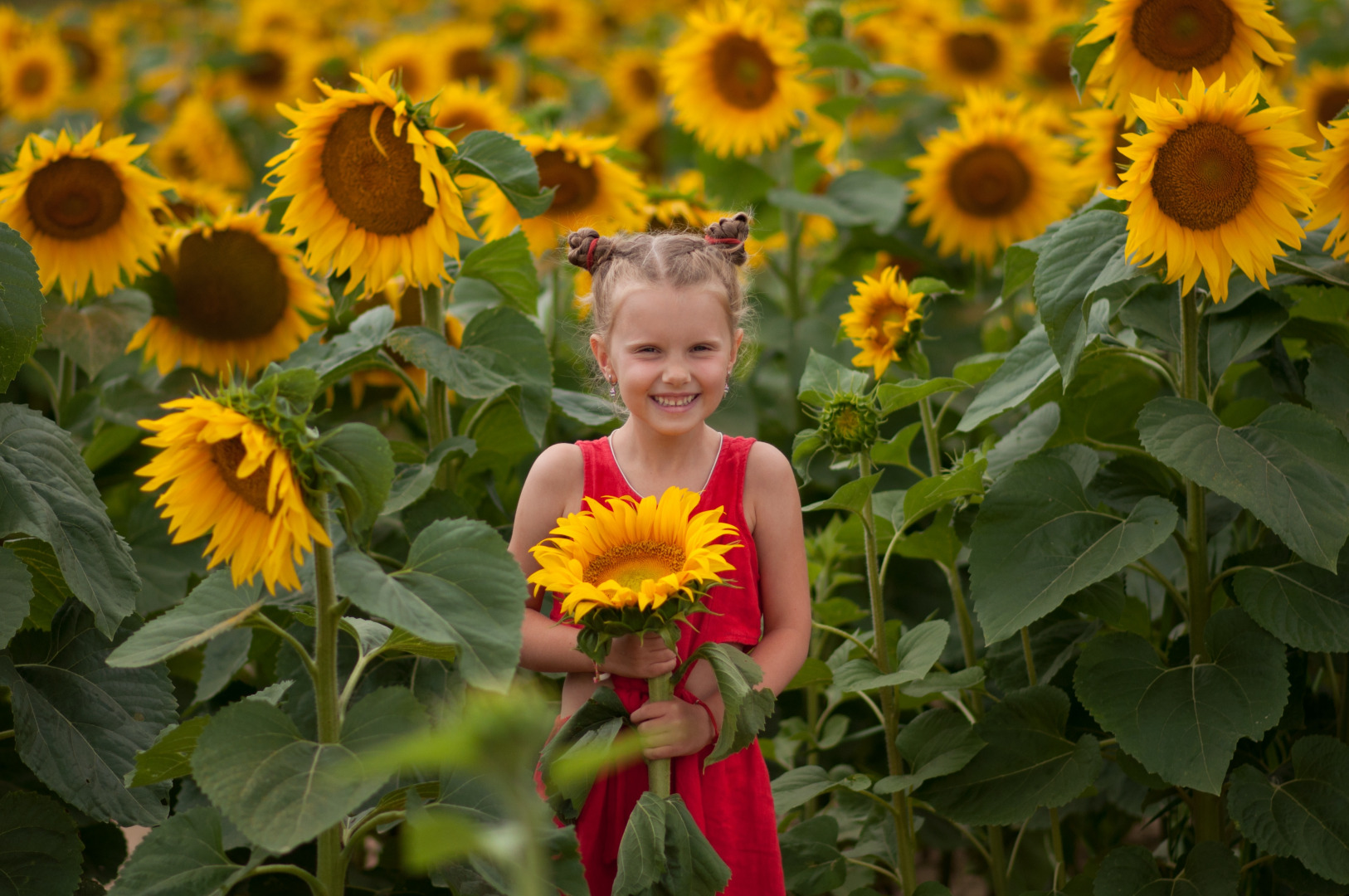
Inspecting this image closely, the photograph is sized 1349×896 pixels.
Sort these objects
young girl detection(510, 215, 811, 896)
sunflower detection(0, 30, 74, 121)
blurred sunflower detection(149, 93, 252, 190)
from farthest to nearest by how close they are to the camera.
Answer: blurred sunflower detection(149, 93, 252, 190), sunflower detection(0, 30, 74, 121), young girl detection(510, 215, 811, 896)

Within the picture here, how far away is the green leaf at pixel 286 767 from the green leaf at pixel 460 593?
11 centimetres

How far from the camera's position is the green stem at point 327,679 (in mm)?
1126

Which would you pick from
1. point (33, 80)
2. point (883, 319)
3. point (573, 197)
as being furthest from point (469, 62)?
point (883, 319)

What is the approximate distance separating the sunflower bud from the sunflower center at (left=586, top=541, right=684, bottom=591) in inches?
14.7

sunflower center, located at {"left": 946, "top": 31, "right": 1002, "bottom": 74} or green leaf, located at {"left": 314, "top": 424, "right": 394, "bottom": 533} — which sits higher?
sunflower center, located at {"left": 946, "top": 31, "right": 1002, "bottom": 74}

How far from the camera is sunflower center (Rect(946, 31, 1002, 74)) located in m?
3.75

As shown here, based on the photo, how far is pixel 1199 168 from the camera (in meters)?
1.41

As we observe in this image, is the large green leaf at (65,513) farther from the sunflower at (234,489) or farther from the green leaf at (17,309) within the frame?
the sunflower at (234,489)

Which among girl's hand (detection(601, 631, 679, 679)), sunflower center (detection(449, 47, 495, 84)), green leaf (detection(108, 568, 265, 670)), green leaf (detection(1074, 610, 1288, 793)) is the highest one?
sunflower center (detection(449, 47, 495, 84))

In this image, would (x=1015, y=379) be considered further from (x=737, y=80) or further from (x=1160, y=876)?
(x=737, y=80)

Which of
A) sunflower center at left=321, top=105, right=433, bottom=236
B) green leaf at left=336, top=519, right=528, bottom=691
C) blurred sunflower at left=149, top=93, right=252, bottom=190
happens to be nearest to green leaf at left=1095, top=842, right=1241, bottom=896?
green leaf at left=336, top=519, right=528, bottom=691

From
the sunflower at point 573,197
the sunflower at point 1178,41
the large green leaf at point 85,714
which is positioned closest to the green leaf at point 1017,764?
the sunflower at point 1178,41

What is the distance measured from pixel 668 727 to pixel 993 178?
197cm

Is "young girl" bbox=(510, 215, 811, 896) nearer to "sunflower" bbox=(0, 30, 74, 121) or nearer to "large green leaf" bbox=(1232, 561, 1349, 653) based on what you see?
"large green leaf" bbox=(1232, 561, 1349, 653)
